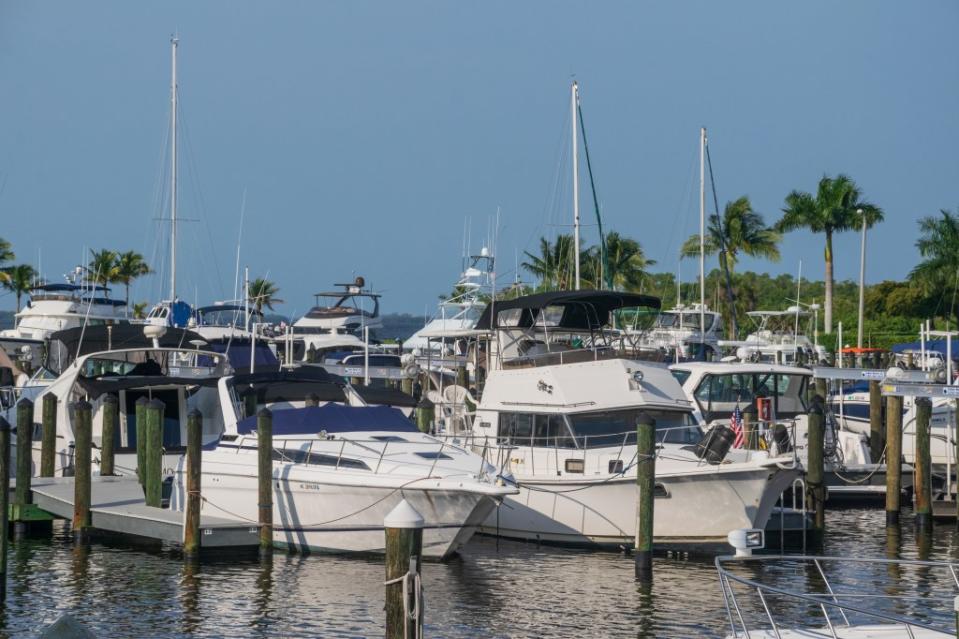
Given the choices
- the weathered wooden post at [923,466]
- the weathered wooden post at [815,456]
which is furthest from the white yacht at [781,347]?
the weathered wooden post at [815,456]

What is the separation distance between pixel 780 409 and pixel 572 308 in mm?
6923

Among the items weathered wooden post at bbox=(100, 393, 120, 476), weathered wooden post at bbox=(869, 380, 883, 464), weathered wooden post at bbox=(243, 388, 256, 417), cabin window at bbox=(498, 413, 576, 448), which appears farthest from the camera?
weathered wooden post at bbox=(869, 380, 883, 464)

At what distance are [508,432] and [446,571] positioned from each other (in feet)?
14.4

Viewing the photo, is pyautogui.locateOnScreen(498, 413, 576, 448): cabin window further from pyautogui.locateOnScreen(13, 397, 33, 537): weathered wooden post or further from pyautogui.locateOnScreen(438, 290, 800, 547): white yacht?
pyautogui.locateOnScreen(13, 397, 33, 537): weathered wooden post

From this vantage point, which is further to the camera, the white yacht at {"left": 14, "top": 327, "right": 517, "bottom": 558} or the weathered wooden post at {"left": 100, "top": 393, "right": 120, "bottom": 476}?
the weathered wooden post at {"left": 100, "top": 393, "right": 120, "bottom": 476}

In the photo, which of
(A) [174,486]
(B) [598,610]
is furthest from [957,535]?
(A) [174,486]

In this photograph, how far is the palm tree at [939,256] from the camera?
6119cm

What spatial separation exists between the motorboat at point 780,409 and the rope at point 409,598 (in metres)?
15.2

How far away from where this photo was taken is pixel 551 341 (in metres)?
25.4

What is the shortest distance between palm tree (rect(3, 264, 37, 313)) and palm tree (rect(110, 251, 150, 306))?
4510 mm

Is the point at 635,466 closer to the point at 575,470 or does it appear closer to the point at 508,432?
the point at 575,470

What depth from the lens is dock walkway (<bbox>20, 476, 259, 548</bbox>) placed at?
20.1m

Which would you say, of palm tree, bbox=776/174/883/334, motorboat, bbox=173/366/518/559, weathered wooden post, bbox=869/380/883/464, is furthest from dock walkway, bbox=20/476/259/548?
palm tree, bbox=776/174/883/334

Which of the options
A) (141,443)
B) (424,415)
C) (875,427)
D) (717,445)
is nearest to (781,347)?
(875,427)
